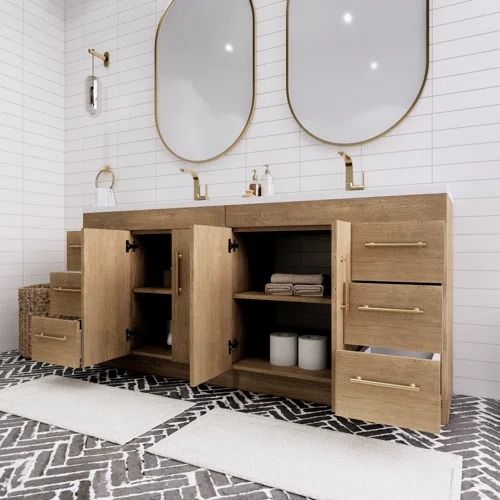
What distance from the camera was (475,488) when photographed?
1.29 m

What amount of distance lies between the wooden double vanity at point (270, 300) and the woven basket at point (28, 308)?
49 cm

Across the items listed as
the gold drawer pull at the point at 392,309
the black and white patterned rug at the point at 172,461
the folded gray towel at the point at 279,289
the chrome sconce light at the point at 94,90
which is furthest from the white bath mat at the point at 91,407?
the chrome sconce light at the point at 94,90

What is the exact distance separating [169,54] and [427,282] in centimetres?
226

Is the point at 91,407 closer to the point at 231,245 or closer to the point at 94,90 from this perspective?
the point at 231,245

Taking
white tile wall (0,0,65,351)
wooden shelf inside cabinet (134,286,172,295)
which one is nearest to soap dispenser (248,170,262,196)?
wooden shelf inside cabinet (134,286,172,295)

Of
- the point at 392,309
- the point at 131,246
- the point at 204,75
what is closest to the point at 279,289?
the point at 392,309

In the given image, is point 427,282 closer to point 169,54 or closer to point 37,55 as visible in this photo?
point 169,54

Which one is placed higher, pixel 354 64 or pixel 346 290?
pixel 354 64

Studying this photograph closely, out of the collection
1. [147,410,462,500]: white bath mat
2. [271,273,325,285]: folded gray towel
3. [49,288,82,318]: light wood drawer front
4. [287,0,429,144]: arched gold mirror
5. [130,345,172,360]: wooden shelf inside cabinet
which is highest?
[287,0,429,144]: arched gold mirror

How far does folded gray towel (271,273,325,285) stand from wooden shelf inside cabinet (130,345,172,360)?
0.71m

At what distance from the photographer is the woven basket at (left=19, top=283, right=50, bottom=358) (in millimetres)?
2779

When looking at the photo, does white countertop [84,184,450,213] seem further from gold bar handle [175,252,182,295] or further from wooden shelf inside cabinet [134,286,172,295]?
wooden shelf inside cabinet [134,286,172,295]

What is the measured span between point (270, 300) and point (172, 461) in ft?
2.86

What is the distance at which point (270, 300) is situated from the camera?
82.8 inches
